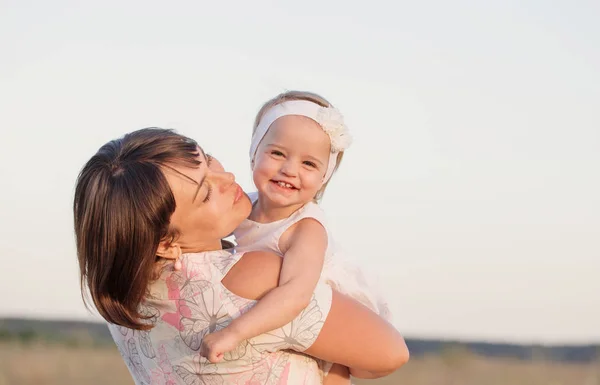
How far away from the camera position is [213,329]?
323 cm

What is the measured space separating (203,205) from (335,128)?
3.33 ft

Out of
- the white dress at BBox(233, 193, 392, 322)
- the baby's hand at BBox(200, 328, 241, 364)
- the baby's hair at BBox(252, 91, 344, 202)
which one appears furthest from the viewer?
the baby's hair at BBox(252, 91, 344, 202)

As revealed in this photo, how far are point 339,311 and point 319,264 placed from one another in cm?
26

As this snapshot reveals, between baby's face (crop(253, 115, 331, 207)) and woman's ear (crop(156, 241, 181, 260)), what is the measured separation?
754 mm

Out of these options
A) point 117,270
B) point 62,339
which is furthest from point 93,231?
point 62,339

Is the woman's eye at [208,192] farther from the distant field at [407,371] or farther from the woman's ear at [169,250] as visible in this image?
the distant field at [407,371]

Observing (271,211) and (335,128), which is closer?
(271,211)

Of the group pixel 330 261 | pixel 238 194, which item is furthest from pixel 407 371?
pixel 238 194

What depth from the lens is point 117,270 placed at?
326 centimetres

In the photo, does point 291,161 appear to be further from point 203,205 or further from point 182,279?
point 182,279

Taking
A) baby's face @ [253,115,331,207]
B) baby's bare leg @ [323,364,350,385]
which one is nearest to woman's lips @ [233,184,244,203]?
baby's face @ [253,115,331,207]

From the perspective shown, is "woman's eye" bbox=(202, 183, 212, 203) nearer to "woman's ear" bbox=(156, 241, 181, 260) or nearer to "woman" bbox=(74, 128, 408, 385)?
"woman" bbox=(74, 128, 408, 385)

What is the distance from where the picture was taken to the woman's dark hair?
323 centimetres

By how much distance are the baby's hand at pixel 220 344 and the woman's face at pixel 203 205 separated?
39 centimetres
